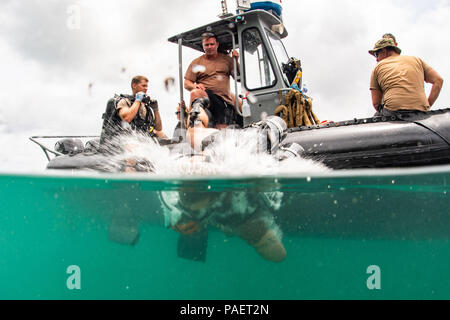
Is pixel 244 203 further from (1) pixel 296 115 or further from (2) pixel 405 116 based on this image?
(2) pixel 405 116

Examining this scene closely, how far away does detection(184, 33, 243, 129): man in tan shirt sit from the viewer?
169 inches

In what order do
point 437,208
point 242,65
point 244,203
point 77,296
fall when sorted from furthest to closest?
point 77,296 → point 437,208 → point 242,65 → point 244,203

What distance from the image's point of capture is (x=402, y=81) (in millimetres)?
3346

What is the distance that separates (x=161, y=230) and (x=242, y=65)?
321cm

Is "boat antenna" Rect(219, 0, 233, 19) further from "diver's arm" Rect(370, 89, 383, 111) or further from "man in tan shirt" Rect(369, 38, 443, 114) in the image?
"diver's arm" Rect(370, 89, 383, 111)

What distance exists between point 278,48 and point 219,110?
1473 millimetres

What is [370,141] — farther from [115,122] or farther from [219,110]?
[115,122]

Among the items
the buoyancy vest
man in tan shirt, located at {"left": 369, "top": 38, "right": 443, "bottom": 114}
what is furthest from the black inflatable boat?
the buoyancy vest

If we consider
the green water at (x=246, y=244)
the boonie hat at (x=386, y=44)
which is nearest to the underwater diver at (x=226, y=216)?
the green water at (x=246, y=244)

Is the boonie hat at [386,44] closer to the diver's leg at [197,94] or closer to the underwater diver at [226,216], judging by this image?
the diver's leg at [197,94]

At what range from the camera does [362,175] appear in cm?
332

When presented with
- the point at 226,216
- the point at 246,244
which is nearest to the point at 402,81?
the point at 226,216

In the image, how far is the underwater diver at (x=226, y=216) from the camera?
3.91m

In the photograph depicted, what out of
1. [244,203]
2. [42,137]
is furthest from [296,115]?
[42,137]
